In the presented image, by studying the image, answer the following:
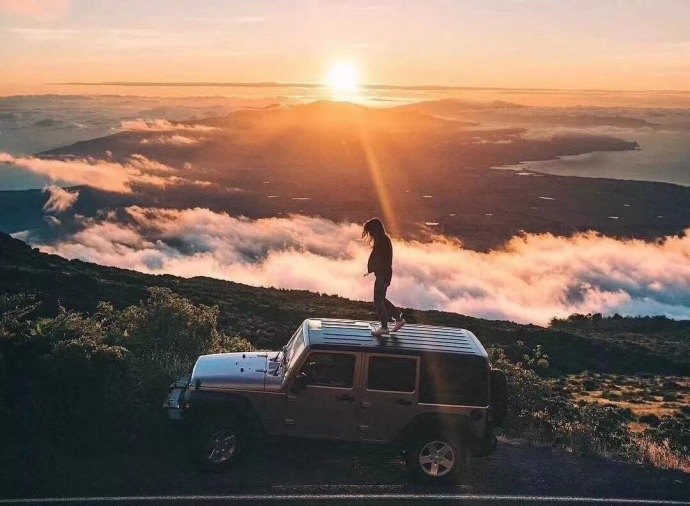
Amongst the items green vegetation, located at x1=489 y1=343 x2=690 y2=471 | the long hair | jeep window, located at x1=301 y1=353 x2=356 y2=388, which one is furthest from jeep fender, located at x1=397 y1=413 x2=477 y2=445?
green vegetation, located at x1=489 y1=343 x2=690 y2=471

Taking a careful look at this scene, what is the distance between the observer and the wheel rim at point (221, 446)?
8539 millimetres

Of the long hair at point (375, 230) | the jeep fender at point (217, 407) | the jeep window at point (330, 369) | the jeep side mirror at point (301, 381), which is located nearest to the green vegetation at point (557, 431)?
the long hair at point (375, 230)

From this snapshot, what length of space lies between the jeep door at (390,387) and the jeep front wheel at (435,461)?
43 cm

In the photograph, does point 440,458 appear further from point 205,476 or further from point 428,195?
point 428,195

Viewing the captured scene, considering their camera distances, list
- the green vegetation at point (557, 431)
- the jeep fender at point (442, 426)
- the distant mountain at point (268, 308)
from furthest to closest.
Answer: the distant mountain at point (268, 308) < the green vegetation at point (557, 431) < the jeep fender at point (442, 426)

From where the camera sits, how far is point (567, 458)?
33.9 feet

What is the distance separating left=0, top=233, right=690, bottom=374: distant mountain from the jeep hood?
28.2 metres

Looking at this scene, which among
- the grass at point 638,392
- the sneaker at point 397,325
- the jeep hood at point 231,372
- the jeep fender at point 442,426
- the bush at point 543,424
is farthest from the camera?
the grass at point 638,392

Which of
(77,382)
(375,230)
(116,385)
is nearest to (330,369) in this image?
(375,230)

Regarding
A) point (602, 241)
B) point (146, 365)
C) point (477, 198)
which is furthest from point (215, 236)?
point (146, 365)

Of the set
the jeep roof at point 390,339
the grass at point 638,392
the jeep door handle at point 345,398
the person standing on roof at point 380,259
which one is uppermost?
the person standing on roof at point 380,259

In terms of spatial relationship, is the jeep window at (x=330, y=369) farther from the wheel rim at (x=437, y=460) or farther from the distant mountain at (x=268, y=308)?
the distant mountain at (x=268, y=308)

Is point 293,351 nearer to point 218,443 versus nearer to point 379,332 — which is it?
point 379,332

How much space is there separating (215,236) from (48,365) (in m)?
176
